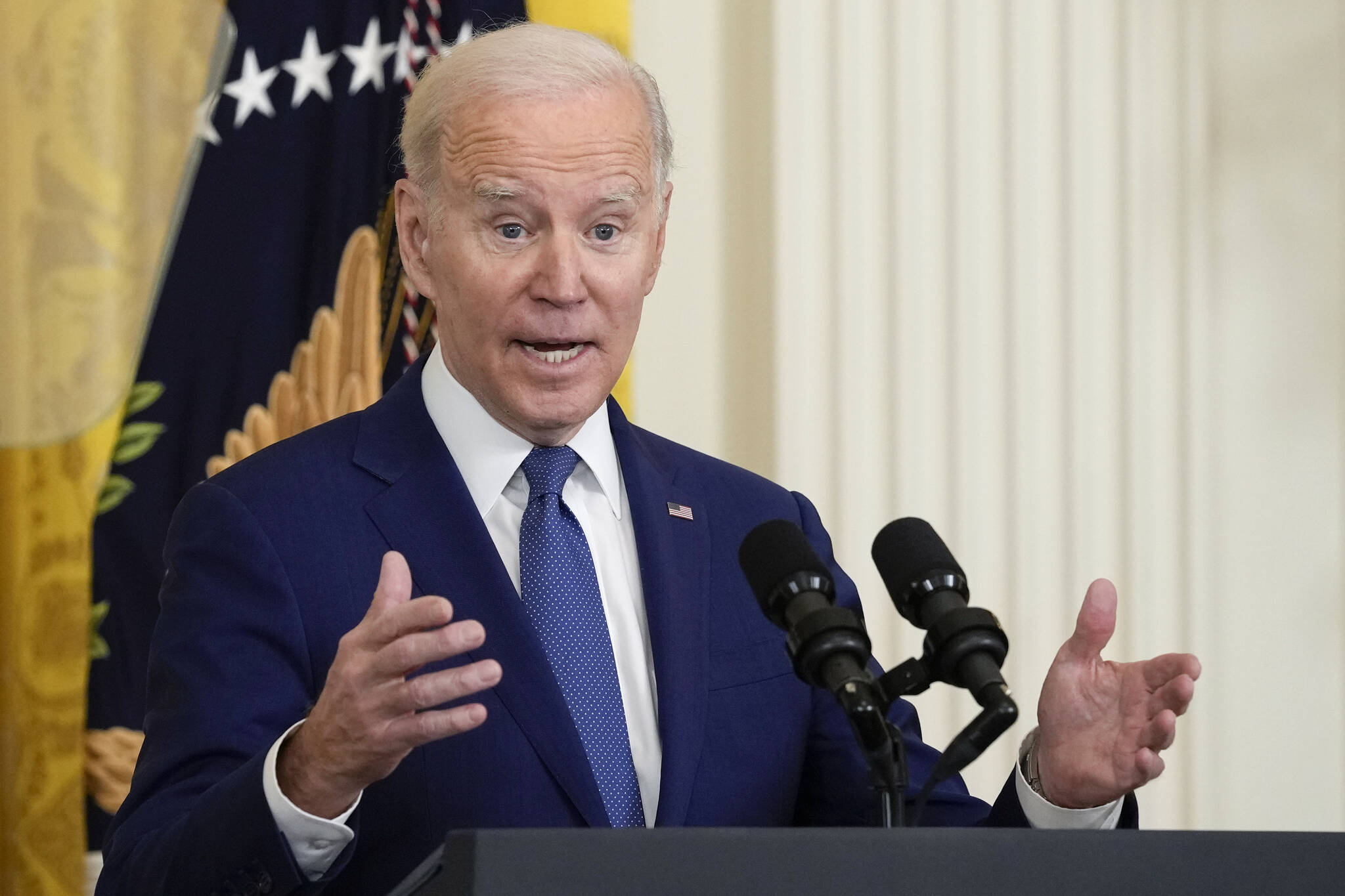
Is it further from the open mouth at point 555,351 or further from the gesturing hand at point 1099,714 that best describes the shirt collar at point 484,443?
the gesturing hand at point 1099,714

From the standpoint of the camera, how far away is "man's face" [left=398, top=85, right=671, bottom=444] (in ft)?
5.98

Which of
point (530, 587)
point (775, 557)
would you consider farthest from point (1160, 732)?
point (530, 587)

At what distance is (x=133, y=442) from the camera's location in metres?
2.78

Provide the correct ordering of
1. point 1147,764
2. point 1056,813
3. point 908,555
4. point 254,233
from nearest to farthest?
point 908,555
point 1147,764
point 1056,813
point 254,233

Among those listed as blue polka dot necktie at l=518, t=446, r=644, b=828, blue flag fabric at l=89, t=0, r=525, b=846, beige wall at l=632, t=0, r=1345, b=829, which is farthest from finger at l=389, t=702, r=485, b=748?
beige wall at l=632, t=0, r=1345, b=829

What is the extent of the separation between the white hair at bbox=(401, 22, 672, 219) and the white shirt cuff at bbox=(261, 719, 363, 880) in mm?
847

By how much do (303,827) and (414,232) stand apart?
90cm

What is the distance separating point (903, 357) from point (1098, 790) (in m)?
1.67

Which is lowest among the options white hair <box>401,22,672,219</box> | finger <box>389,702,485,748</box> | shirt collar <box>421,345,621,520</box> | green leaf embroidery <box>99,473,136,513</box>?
finger <box>389,702,485,748</box>

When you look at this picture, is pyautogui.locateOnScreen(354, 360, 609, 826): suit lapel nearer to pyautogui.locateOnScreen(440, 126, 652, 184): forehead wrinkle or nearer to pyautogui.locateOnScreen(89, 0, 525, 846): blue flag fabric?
pyautogui.locateOnScreen(440, 126, 652, 184): forehead wrinkle

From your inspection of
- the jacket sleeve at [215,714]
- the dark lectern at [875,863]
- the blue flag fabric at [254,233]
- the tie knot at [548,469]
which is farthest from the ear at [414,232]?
the dark lectern at [875,863]

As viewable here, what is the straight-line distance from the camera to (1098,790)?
1555 mm

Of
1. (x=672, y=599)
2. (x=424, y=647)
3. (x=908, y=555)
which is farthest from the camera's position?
(x=672, y=599)

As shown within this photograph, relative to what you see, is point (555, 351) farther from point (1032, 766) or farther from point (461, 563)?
point (1032, 766)
